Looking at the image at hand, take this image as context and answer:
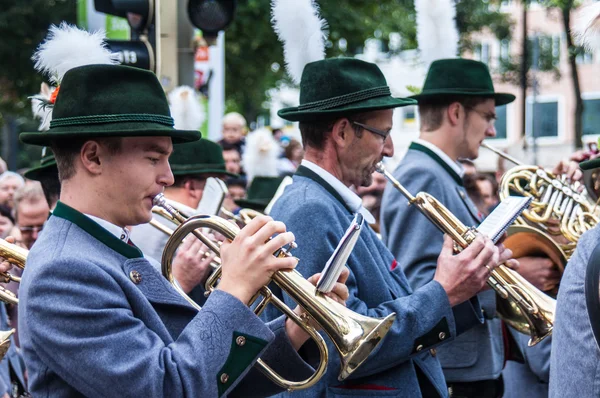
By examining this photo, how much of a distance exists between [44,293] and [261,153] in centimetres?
668

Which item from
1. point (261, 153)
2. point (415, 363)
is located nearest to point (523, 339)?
point (415, 363)

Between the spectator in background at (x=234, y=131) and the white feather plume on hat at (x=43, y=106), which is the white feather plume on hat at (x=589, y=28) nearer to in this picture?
the white feather plume on hat at (x=43, y=106)

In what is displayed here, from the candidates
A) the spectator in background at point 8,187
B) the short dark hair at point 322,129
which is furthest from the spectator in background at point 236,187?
the short dark hair at point 322,129

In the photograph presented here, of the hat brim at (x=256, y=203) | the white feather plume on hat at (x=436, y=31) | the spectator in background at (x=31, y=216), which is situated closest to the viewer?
the white feather plume on hat at (x=436, y=31)

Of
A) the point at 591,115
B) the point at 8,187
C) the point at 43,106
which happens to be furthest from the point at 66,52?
the point at 591,115

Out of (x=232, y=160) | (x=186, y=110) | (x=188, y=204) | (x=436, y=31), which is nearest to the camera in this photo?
(x=188, y=204)

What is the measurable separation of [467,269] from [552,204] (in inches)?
71.1

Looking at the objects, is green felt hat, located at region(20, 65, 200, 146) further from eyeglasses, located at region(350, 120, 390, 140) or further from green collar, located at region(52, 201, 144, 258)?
eyeglasses, located at region(350, 120, 390, 140)

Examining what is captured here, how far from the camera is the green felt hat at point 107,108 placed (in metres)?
2.83

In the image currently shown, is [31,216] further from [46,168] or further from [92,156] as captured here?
[92,156]

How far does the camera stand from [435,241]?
468 centimetres

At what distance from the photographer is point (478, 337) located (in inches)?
190

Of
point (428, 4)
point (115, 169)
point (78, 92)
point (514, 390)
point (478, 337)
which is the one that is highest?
point (428, 4)

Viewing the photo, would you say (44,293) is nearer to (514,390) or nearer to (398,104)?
(398,104)
